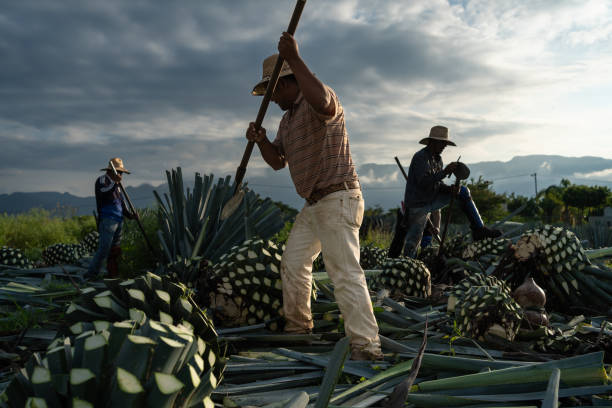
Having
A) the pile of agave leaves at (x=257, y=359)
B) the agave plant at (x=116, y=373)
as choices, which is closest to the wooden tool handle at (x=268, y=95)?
the pile of agave leaves at (x=257, y=359)

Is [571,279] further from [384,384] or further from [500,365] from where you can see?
[384,384]

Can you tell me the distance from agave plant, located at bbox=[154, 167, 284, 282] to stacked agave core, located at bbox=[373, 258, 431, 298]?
1.27 meters

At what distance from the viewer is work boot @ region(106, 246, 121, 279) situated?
5590 millimetres

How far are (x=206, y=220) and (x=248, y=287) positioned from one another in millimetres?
1206

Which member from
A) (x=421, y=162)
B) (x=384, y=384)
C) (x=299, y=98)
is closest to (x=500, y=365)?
(x=384, y=384)

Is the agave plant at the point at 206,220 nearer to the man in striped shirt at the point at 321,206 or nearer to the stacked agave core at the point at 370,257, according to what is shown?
the man in striped shirt at the point at 321,206

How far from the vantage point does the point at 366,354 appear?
2471 mm

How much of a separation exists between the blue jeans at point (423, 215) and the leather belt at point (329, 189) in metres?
3.07

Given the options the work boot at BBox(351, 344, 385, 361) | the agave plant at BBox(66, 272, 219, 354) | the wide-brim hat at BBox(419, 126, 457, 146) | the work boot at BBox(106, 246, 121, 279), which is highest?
the wide-brim hat at BBox(419, 126, 457, 146)

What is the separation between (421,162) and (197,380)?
5.14 m

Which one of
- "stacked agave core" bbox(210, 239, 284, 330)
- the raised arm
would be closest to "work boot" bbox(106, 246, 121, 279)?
"stacked agave core" bbox(210, 239, 284, 330)

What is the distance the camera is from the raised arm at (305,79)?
248 cm

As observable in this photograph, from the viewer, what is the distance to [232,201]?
4.06 meters

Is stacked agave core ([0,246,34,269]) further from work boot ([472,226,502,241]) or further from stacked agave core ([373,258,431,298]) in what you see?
work boot ([472,226,502,241])
